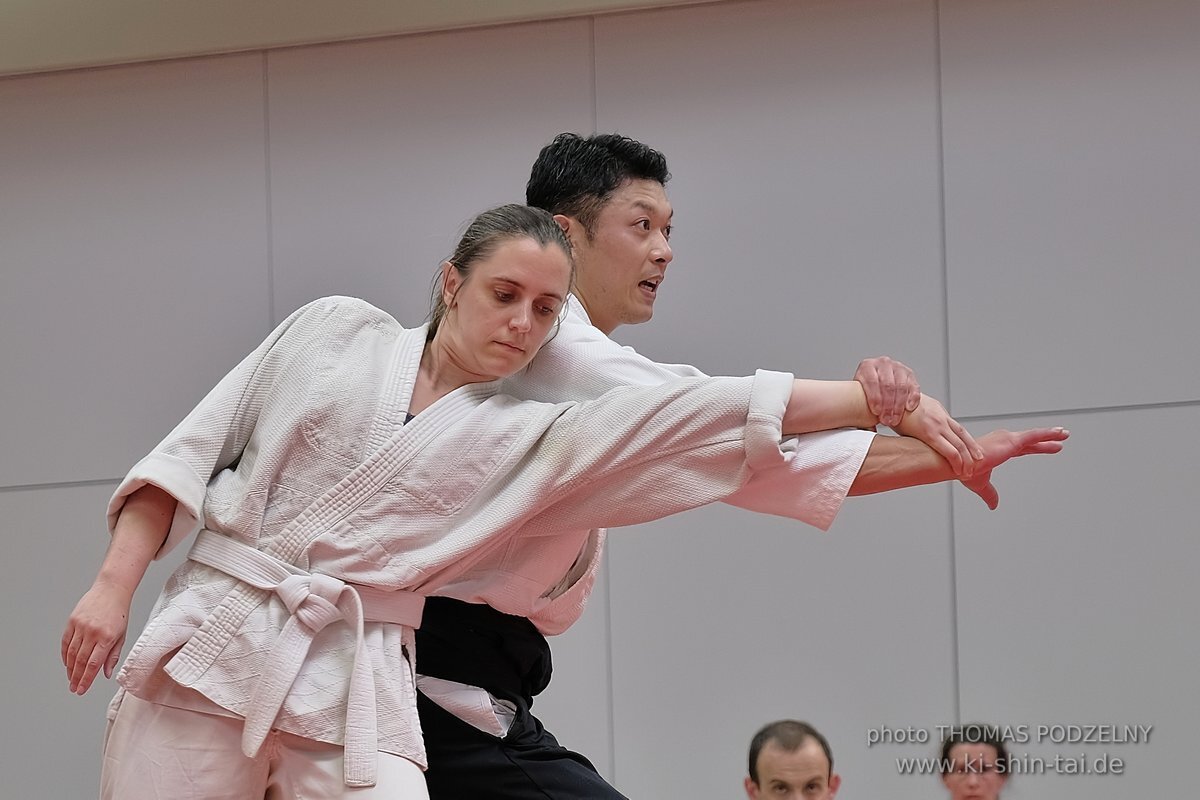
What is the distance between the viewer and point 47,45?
14.5 feet

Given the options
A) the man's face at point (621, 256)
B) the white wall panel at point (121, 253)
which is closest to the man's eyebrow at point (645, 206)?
the man's face at point (621, 256)

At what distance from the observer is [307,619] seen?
1.70 meters

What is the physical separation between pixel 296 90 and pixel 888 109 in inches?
69.5

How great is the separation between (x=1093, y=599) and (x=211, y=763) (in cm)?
270

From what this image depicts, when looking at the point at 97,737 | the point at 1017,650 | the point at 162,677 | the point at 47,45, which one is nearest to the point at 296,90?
the point at 47,45

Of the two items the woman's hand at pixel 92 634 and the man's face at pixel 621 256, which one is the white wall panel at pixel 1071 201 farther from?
the woman's hand at pixel 92 634

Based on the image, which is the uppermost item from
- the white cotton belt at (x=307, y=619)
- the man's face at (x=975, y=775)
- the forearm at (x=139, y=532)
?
the forearm at (x=139, y=532)

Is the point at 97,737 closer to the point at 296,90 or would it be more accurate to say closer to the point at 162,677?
the point at 296,90

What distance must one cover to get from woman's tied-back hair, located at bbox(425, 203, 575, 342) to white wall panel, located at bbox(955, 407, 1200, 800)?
232cm

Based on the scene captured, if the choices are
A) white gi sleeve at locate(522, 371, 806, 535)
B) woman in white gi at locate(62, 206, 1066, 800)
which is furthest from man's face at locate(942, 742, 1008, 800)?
white gi sleeve at locate(522, 371, 806, 535)

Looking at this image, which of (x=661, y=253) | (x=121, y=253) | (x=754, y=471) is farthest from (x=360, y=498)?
(x=121, y=253)

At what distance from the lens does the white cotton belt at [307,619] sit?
1.65 meters

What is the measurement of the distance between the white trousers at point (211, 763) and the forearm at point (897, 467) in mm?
654

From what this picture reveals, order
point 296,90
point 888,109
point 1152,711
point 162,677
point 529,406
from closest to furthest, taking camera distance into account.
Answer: point 162,677, point 529,406, point 1152,711, point 888,109, point 296,90
